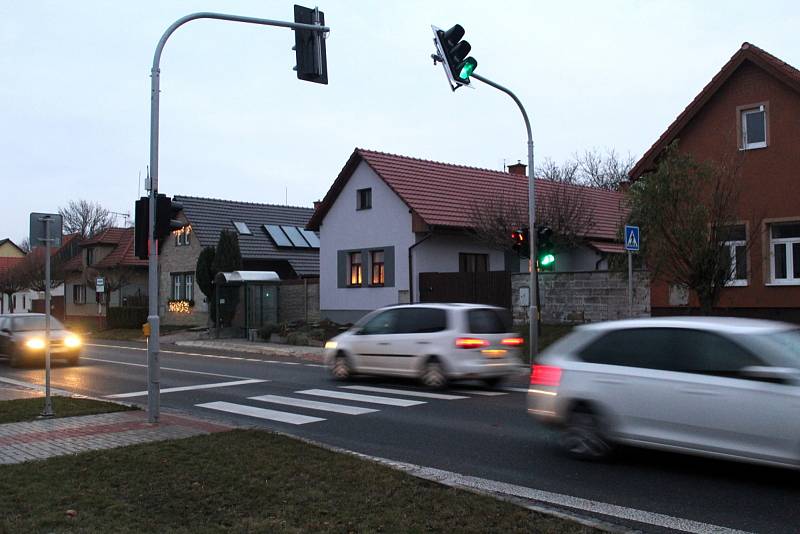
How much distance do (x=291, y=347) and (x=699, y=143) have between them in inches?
550

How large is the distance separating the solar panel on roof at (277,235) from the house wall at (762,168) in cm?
2577

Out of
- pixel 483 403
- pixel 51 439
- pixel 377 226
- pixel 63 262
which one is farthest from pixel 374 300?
pixel 63 262

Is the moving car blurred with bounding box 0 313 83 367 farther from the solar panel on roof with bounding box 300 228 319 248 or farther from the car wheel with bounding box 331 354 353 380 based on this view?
the solar panel on roof with bounding box 300 228 319 248

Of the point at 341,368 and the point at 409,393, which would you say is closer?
the point at 409,393

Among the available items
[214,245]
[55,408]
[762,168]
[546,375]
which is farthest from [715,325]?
[214,245]

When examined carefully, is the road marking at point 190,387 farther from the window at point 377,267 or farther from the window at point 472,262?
the window at point 472,262

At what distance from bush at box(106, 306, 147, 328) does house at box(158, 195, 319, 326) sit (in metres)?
1.51

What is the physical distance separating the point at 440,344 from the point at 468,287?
12.3 m

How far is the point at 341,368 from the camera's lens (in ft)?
52.5

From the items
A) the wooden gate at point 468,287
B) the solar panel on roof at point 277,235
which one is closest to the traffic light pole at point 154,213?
the wooden gate at point 468,287

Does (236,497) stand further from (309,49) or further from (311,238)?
(311,238)

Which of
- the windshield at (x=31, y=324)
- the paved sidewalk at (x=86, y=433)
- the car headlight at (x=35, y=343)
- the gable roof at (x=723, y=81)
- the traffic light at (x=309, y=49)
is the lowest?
the paved sidewalk at (x=86, y=433)

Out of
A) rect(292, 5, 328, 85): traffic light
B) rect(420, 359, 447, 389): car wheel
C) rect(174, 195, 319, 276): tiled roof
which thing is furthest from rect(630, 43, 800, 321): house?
rect(174, 195, 319, 276): tiled roof

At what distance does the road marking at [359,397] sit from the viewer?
1268 cm
